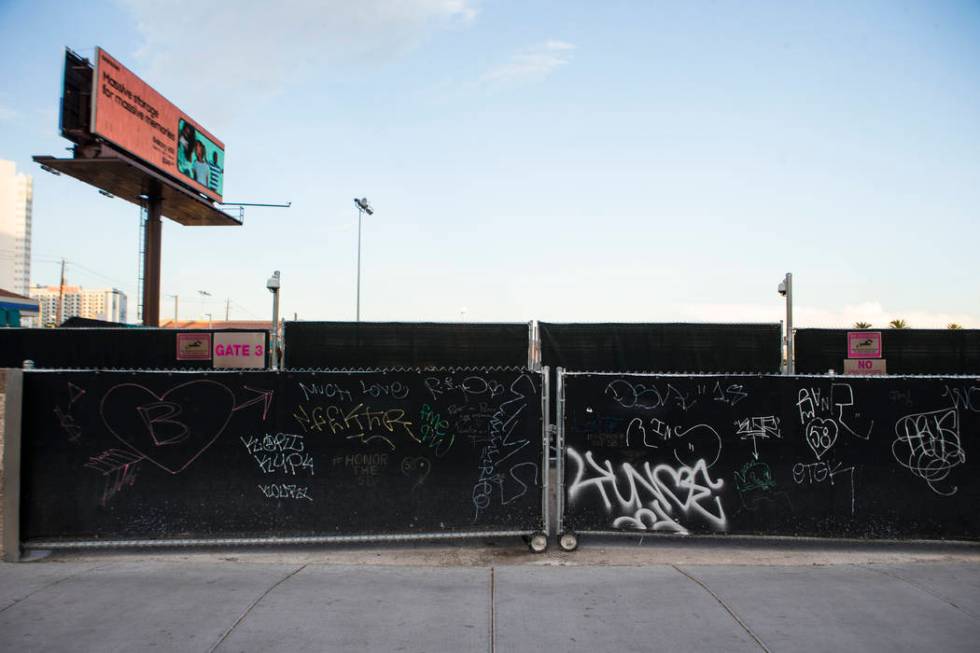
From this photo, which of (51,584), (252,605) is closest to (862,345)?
(252,605)

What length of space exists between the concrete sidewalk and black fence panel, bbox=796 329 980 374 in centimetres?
483

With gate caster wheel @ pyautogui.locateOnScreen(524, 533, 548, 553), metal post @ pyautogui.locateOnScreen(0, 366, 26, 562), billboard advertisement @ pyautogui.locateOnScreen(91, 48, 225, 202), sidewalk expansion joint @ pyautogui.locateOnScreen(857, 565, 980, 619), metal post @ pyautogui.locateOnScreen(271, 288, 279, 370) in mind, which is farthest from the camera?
billboard advertisement @ pyautogui.locateOnScreen(91, 48, 225, 202)

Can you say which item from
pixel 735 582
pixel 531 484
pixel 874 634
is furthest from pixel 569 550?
pixel 874 634

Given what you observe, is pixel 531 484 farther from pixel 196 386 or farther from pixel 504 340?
pixel 504 340

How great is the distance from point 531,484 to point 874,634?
3058mm

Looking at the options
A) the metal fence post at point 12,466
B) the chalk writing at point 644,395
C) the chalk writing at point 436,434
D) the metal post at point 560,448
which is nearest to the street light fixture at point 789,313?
the chalk writing at point 644,395

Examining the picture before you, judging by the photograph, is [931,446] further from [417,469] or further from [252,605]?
[252,605]

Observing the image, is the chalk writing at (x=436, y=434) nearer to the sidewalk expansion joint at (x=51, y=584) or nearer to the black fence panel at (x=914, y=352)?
Result: the sidewalk expansion joint at (x=51, y=584)

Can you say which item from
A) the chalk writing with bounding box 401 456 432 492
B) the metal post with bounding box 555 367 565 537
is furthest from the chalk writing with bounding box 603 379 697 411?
the chalk writing with bounding box 401 456 432 492

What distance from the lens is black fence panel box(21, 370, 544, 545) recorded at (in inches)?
Answer: 269

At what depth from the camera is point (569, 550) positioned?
6988 millimetres

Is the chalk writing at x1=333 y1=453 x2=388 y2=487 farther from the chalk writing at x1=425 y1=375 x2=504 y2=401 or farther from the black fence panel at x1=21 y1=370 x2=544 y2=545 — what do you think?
the chalk writing at x1=425 y1=375 x2=504 y2=401

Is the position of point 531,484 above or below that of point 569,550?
above

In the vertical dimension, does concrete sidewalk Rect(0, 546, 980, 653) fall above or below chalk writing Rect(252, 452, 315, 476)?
below
